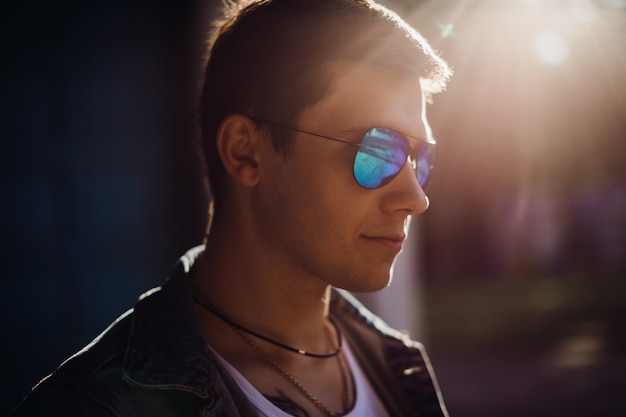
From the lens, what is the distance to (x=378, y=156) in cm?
177

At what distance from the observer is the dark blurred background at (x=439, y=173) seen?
4555 millimetres

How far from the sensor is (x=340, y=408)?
1.86 meters

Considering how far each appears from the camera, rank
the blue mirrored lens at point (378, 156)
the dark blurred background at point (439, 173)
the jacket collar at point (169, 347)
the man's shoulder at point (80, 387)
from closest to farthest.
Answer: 1. the man's shoulder at point (80, 387)
2. the jacket collar at point (169, 347)
3. the blue mirrored lens at point (378, 156)
4. the dark blurred background at point (439, 173)

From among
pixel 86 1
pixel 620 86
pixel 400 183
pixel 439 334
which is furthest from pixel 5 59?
pixel 620 86

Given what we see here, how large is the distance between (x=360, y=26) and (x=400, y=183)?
508 mm

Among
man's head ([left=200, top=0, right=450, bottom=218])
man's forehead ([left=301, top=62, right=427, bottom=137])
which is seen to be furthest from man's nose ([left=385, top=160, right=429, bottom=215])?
man's head ([left=200, top=0, right=450, bottom=218])

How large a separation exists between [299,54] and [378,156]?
1.33 ft

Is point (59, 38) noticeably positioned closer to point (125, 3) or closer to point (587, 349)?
point (125, 3)

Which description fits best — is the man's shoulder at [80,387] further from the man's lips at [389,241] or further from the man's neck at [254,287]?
the man's lips at [389,241]


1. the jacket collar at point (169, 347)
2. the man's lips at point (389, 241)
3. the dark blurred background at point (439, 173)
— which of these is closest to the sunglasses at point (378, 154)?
the man's lips at point (389, 241)

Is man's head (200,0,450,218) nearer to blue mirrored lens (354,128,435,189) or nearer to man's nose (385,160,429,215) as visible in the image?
blue mirrored lens (354,128,435,189)

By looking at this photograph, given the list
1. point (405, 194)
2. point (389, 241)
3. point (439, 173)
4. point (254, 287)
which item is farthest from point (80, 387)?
point (439, 173)

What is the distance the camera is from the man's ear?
6.06 feet

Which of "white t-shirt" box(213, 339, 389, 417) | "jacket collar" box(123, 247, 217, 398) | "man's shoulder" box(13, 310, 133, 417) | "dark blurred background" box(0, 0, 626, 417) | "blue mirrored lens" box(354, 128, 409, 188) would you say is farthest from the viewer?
"dark blurred background" box(0, 0, 626, 417)
